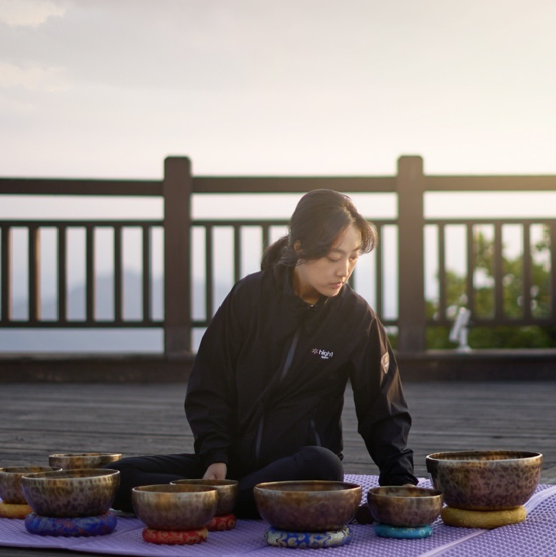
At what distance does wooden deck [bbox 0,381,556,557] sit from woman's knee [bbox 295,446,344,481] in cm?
71

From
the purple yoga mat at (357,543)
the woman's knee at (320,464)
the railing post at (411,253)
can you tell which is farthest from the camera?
the railing post at (411,253)

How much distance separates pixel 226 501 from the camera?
221cm

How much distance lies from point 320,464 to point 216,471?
A: 0.90 ft

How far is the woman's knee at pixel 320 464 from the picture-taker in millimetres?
2279

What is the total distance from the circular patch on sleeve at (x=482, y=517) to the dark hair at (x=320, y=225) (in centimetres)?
70

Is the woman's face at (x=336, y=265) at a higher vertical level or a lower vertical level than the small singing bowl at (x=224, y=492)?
higher

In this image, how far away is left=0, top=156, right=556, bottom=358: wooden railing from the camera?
6.48m

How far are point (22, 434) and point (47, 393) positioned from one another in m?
1.73

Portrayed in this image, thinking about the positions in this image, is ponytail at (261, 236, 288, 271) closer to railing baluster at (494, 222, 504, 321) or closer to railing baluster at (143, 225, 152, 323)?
railing baluster at (143, 225, 152, 323)

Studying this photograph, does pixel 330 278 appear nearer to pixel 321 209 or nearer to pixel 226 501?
pixel 321 209

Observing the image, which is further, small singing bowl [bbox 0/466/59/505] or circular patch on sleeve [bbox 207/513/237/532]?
small singing bowl [bbox 0/466/59/505]

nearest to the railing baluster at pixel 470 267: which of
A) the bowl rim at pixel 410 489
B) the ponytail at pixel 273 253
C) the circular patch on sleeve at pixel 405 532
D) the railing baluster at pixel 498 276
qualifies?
the railing baluster at pixel 498 276

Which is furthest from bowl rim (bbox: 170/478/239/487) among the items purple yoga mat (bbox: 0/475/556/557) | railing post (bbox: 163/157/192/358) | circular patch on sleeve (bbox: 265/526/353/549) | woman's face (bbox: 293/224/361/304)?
railing post (bbox: 163/157/192/358)

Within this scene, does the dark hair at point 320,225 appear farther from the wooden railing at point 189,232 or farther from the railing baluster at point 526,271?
the railing baluster at point 526,271
